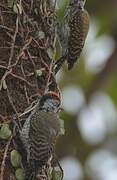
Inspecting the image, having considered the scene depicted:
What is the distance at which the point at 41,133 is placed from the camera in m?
4.27

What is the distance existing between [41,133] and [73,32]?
1440 millimetres

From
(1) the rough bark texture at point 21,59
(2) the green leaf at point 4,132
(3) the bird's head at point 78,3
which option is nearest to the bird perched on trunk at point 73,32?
(3) the bird's head at point 78,3

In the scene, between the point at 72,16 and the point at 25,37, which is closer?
the point at 25,37

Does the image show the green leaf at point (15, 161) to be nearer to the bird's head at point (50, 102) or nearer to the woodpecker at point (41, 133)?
the woodpecker at point (41, 133)

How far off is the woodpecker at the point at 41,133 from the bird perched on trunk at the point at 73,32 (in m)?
0.66

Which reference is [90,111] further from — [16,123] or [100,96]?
[16,123]

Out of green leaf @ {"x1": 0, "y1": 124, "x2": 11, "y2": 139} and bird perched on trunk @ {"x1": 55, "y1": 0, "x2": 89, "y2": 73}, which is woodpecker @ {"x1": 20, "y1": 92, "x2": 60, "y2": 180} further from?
bird perched on trunk @ {"x1": 55, "y1": 0, "x2": 89, "y2": 73}

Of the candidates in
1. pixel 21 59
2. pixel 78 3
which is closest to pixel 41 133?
pixel 21 59

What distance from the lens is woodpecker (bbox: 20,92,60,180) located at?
417cm

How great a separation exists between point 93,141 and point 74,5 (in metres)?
1.70

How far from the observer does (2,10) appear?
472cm

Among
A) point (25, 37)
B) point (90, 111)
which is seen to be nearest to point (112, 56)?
point (90, 111)

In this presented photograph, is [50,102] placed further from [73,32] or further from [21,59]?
[73,32]

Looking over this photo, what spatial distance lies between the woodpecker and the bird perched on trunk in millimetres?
658
